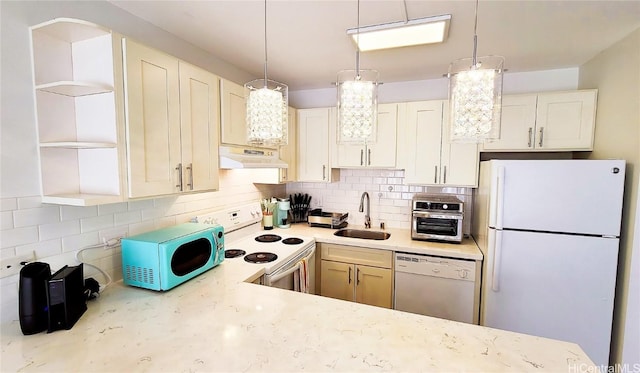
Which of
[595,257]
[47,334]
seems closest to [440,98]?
[595,257]

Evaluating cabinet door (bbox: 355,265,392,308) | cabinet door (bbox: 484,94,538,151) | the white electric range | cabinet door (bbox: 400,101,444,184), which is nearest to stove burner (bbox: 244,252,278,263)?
the white electric range

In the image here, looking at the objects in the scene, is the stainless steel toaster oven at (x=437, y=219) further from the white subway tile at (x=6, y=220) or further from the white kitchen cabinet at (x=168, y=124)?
the white subway tile at (x=6, y=220)

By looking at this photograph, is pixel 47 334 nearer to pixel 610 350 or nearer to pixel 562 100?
pixel 610 350

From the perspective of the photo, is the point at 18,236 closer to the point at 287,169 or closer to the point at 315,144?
the point at 287,169

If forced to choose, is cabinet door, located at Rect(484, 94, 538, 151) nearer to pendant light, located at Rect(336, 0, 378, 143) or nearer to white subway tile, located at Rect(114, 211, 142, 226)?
pendant light, located at Rect(336, 0, 378, 143)

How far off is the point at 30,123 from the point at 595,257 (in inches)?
129

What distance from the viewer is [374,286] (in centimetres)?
263

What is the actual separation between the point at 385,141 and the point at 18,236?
262cm

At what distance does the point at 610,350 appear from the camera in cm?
202

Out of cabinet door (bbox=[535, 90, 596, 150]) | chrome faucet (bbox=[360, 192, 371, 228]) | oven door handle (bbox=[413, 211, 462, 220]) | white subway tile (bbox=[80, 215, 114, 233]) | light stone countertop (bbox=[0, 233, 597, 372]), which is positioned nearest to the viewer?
light stone countertop (bbox=[0, 233, 597, 372])

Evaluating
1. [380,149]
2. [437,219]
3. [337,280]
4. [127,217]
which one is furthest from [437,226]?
[127,217]

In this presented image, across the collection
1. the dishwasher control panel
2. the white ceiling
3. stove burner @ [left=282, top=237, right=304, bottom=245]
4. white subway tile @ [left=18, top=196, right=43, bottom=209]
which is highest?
the white ceiling

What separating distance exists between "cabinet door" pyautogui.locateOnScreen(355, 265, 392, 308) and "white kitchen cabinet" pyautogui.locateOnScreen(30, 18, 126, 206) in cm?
201

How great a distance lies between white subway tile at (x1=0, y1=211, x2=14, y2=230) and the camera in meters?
1.22
